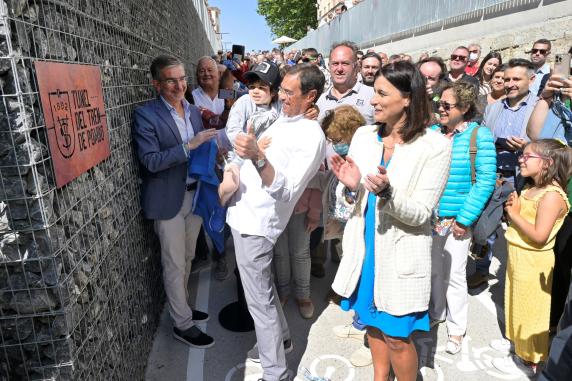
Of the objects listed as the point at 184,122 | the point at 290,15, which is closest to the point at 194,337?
the point at 184,122

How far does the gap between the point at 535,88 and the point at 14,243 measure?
4.87 m

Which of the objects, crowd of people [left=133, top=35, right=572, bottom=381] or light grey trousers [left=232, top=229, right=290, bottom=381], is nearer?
crowd of people [left=133, top=35, right=572, bottom=381]

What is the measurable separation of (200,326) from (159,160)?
1585mm

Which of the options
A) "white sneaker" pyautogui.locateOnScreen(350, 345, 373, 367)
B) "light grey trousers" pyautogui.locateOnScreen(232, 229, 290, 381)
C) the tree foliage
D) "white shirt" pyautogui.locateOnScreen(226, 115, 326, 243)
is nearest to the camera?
"white shirt" pyautogui.locateOnScreen(226, 115, 326, 243)

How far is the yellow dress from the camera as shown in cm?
280

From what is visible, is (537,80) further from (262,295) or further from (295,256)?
(262,295)

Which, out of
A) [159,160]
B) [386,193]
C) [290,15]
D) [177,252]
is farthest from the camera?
[290,15]

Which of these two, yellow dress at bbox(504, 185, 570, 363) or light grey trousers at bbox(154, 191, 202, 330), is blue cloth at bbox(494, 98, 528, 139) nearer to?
yellow dress at bbox(504, 185, 570, 363)

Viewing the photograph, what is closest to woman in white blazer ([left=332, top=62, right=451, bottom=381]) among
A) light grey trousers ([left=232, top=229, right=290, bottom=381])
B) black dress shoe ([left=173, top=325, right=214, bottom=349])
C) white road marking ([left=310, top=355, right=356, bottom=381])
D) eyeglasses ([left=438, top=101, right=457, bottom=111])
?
light grey trousers ([left=232, top=229, right=290, bottom=381])

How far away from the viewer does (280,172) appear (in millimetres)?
2260

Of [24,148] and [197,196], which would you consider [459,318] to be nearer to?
[197,196]

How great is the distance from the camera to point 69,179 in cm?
170

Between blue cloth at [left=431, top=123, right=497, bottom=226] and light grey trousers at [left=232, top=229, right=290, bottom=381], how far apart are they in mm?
1430

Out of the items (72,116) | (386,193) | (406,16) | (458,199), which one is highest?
(406,16)
